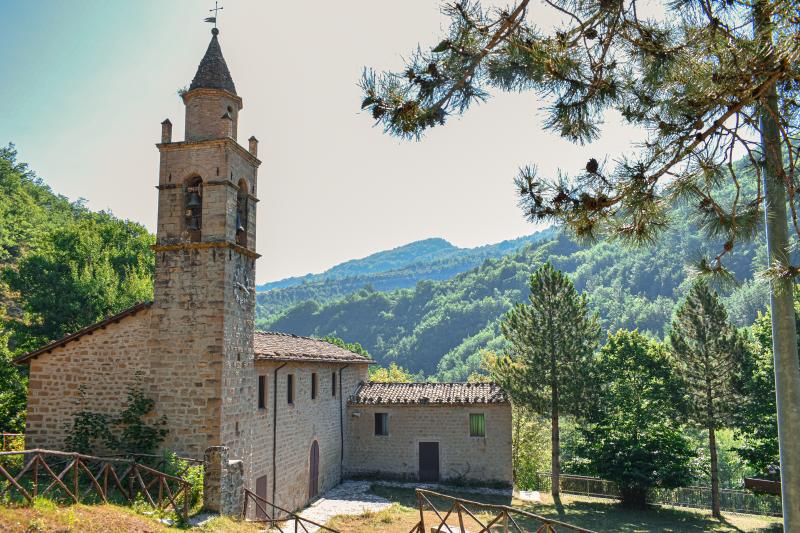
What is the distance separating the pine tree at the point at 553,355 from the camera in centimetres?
2314

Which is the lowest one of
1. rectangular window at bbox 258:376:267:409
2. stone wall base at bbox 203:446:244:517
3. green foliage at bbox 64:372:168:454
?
stone wall base at bbox 203:446:244:517

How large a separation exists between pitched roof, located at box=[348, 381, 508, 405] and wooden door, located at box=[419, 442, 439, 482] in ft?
6.05

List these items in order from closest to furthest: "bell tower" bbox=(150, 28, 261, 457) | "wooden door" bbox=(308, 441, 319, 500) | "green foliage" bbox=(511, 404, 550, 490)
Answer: "bell tower" bbox=(150, 28, 261, 457) → "wooden door" bbox=(308, 441, 319, 500) → "green foliage" bbox=(511, 404, 550, 490)

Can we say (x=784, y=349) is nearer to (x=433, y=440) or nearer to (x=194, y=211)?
(x=194, y=211)

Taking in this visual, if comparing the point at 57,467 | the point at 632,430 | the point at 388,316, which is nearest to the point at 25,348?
the point at 57,467

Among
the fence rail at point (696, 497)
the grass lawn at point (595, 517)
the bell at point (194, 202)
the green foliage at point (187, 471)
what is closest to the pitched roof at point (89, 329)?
the bell at point (194, 202)

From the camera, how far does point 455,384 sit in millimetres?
23594

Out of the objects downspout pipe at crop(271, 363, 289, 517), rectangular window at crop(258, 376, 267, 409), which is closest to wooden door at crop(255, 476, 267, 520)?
downspout pipe at crop(271, 363, 289, 517)

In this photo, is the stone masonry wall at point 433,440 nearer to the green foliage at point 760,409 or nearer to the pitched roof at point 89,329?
the green foliage at point 760,409

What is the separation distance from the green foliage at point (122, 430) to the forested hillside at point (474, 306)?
72394 millimetres

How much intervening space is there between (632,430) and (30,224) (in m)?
44.5

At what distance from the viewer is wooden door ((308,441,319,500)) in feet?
59.7

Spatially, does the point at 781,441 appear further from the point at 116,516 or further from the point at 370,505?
the point at 370,505

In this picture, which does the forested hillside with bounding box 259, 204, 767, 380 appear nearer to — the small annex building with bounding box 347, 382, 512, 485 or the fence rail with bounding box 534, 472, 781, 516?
the fence rail with bounding box 534, 472, 781, 516
